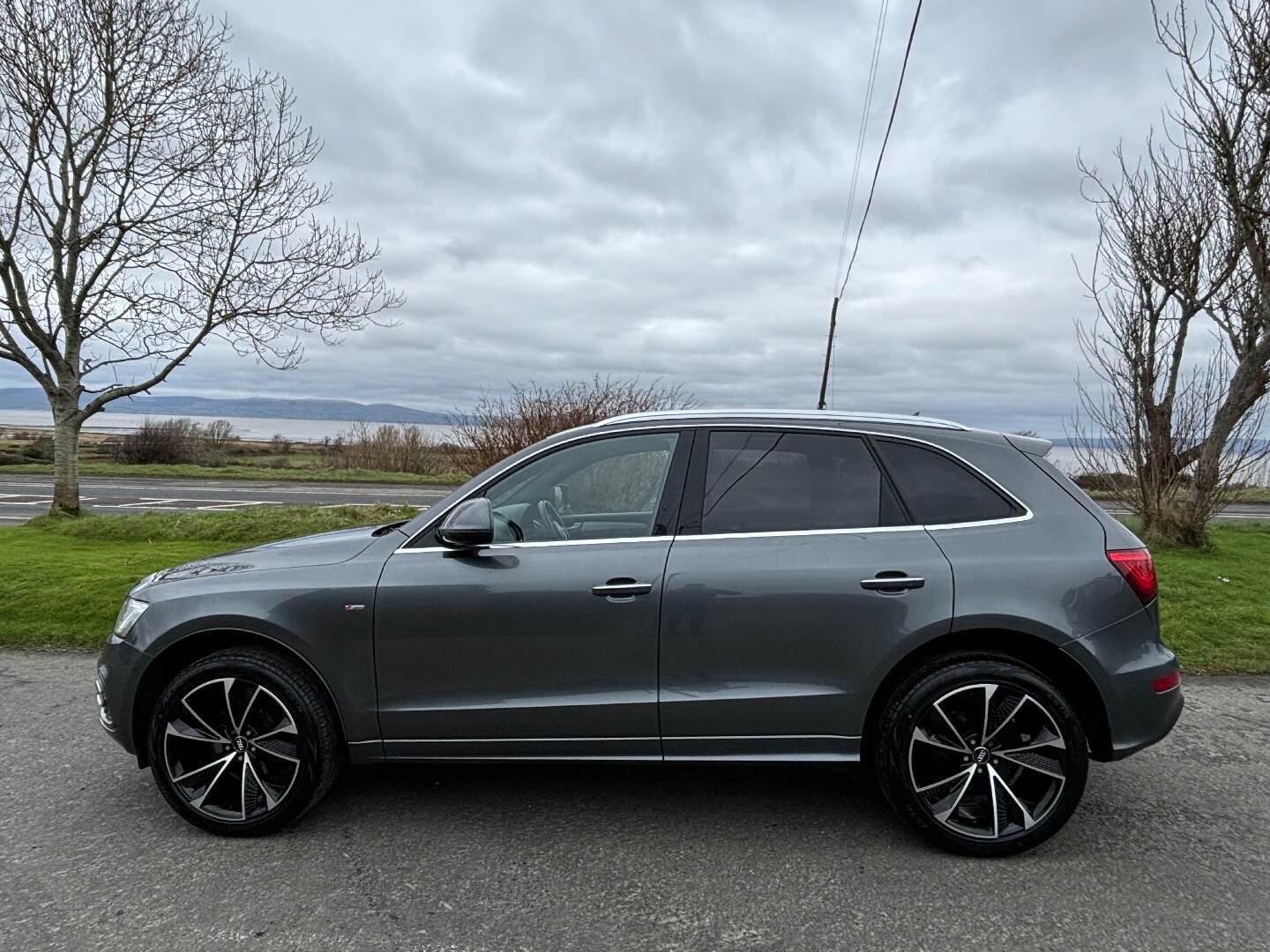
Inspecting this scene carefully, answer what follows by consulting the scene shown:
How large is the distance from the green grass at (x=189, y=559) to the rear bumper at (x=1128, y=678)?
3.08 metres

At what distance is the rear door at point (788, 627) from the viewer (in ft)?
9.92

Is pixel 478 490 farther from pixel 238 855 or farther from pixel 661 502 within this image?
pixel 238 855

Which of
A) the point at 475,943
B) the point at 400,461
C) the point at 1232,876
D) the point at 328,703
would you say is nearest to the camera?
the point at 475,943

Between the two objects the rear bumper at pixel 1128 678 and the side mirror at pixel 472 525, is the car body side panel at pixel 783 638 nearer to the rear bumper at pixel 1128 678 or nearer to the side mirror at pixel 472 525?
the rear bumper at pixel 1128 678

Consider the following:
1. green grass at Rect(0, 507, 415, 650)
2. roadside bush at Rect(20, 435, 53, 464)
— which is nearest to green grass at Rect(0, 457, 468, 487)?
roadside bush at Rect(20, 435, 53, 464)

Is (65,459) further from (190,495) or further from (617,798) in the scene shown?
(617,798)

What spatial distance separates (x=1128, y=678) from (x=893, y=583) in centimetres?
98

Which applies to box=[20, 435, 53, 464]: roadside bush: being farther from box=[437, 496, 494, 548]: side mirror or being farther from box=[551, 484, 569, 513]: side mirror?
box=[437, 496, 494, 548]: side mirror

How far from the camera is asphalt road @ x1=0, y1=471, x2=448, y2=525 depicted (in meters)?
17.1

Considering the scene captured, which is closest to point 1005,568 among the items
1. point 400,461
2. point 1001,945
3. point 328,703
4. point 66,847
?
point 1001,945

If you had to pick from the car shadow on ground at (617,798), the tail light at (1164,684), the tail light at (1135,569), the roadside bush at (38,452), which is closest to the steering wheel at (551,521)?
the car shadow on ground at (617,798)

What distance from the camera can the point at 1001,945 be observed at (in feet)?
8.18

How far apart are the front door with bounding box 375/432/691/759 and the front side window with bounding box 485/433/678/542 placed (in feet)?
0.33

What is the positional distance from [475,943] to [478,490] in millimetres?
1685
